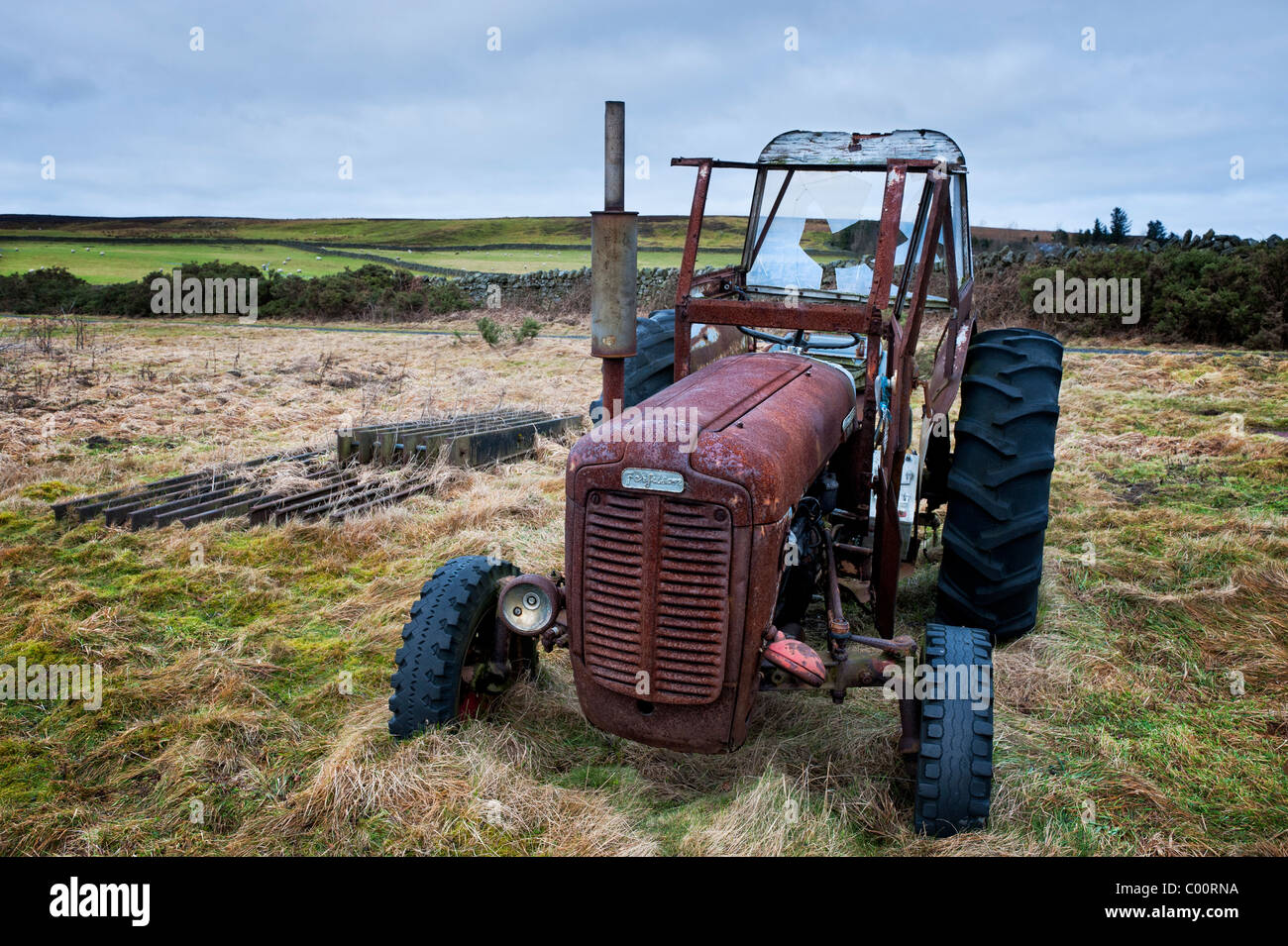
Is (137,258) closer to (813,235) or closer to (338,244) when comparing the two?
(338,244)

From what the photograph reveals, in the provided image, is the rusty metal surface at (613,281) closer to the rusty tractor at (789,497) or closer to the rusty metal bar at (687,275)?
the rusty tractor at (789,497)

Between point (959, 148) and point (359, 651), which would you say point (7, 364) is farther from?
point (959, 148)

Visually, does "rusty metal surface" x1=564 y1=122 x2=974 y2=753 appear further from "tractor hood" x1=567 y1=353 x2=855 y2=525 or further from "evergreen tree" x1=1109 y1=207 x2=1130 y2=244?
"evergreen tree" x1=1109 y1=207 x2=1130 y2=244

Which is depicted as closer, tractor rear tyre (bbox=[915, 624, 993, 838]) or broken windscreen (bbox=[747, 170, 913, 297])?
tractor rear tyre (bbox=[915, 624, 993, 838])

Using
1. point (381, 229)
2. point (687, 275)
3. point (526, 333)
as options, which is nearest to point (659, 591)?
point (687, 275)

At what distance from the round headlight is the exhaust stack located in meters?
0.68

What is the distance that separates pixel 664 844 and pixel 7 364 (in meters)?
12.5

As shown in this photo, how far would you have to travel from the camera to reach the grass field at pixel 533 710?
3014 mm

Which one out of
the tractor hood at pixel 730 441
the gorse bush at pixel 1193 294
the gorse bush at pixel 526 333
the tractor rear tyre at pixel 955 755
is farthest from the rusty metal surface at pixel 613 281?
the gorse bush at pixel 1193 294

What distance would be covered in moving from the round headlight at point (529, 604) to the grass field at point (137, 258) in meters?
27.2

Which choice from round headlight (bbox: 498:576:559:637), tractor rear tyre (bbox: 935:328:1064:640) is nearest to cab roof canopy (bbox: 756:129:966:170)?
tractor rear tyre (bbox: 935:328:1064:640)

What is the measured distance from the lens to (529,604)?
3205 mm

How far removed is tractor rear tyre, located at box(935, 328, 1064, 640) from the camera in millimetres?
4133

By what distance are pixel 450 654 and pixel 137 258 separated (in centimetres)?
3729
